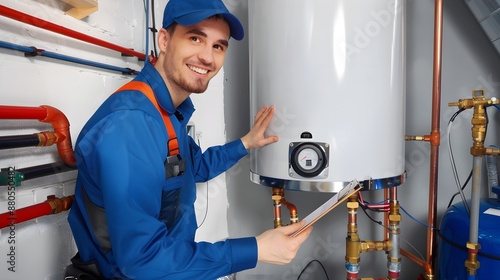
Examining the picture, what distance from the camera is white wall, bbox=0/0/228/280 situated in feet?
2.22

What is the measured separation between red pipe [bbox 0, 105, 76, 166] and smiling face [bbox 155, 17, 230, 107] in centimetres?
26

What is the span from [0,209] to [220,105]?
86 cm

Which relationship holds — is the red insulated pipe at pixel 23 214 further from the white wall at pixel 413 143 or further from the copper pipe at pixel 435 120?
the copper pipe at pixel 435 120

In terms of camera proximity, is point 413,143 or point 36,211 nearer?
point 36,211

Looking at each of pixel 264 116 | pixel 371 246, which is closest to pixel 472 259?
pixel 371 246

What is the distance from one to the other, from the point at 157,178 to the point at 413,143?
984 mm

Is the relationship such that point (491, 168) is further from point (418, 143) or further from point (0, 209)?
point (0, 209)

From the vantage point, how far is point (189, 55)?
79 cm

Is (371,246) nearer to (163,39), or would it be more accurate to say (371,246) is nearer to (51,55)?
(163,39)

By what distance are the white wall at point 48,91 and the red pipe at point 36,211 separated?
4cm

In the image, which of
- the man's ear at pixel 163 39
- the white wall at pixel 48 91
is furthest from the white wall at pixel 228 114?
the man's ear at pixel 163 39

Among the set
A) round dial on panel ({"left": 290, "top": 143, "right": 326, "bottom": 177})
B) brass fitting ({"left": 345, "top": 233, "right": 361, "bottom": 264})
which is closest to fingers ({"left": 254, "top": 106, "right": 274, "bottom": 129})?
round dial on panel ({"left": 290, "top": 143, "right": 326, "bottom": 177})

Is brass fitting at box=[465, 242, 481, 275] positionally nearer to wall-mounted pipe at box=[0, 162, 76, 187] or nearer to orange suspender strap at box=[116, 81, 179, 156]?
orange suspender strap at box=[116, 81, 179, 156]

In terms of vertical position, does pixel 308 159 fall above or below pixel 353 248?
above
